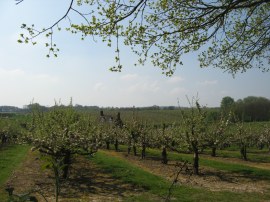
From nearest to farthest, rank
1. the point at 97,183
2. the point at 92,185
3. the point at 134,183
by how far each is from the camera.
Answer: the point at 92,185 → the point at 134,183 → the point at 97,183

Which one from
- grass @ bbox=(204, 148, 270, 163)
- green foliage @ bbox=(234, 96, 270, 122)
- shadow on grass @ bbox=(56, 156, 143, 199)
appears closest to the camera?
shadow on grass @ bbox=(56, 156, 143, 199)

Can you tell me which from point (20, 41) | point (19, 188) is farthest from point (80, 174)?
point (20, 41)

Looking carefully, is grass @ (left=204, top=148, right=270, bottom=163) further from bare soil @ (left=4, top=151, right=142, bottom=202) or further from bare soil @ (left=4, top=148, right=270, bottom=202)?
bare soil @ (left=4, top=151, right=142, bottom=202)

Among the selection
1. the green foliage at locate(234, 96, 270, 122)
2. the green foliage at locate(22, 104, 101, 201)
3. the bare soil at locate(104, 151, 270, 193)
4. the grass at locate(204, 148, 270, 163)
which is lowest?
the grass at locate(204, 148, 270, 163)

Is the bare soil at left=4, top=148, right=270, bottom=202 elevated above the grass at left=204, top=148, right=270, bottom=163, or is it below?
above

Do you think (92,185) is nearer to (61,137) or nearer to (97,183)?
(97,183)

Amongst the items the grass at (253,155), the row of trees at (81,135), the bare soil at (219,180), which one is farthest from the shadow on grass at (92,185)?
the grass at (253,155)

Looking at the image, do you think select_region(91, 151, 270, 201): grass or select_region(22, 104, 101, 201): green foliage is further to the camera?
select_region(22, 104, 101, 201): green foliage

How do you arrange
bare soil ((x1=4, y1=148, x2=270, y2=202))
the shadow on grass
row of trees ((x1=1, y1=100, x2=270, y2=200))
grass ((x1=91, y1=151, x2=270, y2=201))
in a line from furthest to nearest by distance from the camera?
row of trees ((x1=1, y1=100, x2=270, y2=200))
the shadow on grass
bare soil ((x1=4, y1=148, x2=270, y2=202))
grass ((x1=91, y1=151, x2=270, y2=201))

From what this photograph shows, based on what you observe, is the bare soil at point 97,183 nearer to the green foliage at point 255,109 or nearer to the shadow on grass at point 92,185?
the shadow on grass at point 92,185

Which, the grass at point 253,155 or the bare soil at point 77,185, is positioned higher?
the bare soil at point 77,185

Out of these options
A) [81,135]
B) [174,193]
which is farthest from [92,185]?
[174,193]

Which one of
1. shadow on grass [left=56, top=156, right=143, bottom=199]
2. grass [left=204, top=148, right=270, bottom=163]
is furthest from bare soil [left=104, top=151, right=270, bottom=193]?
grass [left=204, top=148, right=270, bottom=163]

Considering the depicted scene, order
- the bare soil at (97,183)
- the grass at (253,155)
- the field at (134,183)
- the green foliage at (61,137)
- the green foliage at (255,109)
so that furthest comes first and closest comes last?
the green foliage at (255,109) < the grass at (253,155) < the green foliage at (61,137) < the bare soil at (97,183) < the field at (134,183)
